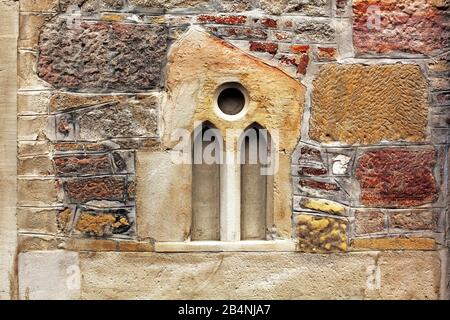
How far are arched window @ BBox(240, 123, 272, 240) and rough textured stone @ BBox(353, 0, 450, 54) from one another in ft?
2.43

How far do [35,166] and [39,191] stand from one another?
0.14 metres

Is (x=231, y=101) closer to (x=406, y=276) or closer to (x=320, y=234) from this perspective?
(x=320, y=234)

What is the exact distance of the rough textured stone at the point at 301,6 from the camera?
315 centimetres

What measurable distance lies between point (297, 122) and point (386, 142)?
498 mm

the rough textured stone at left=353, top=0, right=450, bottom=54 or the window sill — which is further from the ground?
the rough textured stone at left=353, top=0, right=450, bottom=54

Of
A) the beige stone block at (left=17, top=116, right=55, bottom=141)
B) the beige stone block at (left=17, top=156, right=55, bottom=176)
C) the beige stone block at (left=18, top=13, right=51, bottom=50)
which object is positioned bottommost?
the beige stone block at (left=17, top=156, right=55, bottom=176)

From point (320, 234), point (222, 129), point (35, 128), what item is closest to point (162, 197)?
point (222, 129)

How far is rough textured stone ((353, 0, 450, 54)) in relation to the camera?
3158 millimetres

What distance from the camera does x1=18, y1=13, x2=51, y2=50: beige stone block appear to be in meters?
3.09

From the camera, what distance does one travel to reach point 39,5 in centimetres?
310

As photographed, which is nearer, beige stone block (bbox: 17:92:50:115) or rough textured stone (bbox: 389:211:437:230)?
Answer: beige stone block (bbox: 17:92:50:115)

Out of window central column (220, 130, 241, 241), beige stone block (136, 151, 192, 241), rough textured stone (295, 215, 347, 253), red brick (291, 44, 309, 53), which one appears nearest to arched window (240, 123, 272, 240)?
window central column (220, 130, 241, 241)

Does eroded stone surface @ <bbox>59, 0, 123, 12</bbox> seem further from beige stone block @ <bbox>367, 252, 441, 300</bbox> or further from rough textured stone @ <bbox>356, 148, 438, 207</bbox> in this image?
beige stone block @ <bbox>367, 252, 441, 300</bbox>

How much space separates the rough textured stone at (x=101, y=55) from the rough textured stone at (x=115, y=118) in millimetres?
96
